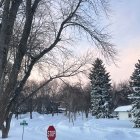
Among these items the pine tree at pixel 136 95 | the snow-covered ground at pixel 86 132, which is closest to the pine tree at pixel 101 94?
the snow-covered ground at pixel 86 132

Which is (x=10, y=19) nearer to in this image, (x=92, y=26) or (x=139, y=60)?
(x=92, y=26)

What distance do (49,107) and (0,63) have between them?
12035 centimetres

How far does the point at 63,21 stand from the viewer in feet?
50.7

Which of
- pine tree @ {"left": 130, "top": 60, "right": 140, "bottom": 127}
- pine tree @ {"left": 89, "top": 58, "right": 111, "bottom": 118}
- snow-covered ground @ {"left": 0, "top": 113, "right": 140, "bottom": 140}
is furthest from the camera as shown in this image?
pine tree @ {"left": 89, "top": 58, "right": 111, "bottom": 118}

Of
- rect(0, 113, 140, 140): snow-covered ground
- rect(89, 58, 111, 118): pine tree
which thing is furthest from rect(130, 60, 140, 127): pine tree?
rect(89, 58, 111, 118): pine tree

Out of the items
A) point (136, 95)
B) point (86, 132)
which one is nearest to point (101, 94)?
point (136, 95)

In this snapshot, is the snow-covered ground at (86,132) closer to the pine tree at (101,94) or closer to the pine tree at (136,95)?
the pine tree at (136,95)

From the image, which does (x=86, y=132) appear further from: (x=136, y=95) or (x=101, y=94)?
(x=101, y=94)

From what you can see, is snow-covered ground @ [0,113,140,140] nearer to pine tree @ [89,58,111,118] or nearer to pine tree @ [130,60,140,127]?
pine tree @ [130,60,140,127]

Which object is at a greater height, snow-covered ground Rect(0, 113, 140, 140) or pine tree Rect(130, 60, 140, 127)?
pine tree Rect(130, 60, 140, 127)

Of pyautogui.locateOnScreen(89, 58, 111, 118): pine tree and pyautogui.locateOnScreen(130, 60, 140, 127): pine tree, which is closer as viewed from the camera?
pyautogui.locateOnScreen(130, 60, 140, 127): pine tree

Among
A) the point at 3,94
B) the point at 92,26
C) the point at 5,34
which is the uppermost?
the point at 92,26

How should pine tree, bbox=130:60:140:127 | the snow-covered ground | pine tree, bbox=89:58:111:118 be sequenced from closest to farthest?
the snow-covered ground < pine tree, bbox=130:60:140:127 < pine tree, bbox=89:58:111:118

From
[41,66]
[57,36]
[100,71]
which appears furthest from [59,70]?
[100,71]
